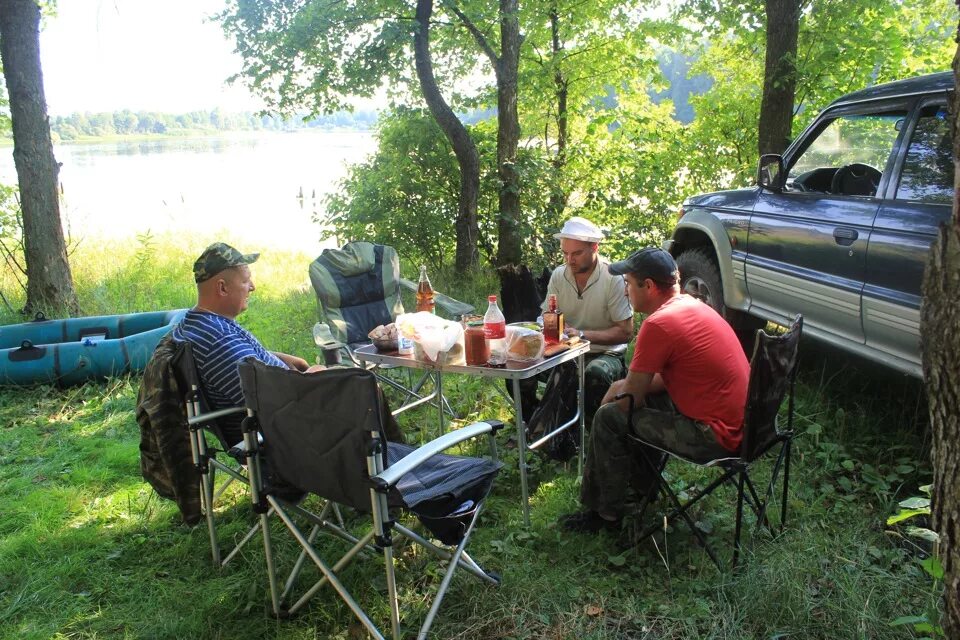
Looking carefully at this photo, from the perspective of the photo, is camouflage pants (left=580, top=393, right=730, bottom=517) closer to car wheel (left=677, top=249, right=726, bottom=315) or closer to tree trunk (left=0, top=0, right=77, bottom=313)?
car wheel (left=677, top=249, right=726, bottom=315)

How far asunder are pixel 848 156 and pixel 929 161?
39.5 inches

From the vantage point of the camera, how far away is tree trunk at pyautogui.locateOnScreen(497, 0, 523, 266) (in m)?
7.37

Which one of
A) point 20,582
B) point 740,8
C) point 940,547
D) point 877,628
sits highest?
point 740,8

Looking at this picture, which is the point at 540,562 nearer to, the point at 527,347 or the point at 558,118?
the point at 527,347

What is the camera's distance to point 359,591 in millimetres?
2686

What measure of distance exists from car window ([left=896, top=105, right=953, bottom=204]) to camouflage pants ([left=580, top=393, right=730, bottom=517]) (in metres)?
1.65

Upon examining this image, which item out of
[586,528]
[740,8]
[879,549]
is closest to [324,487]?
[586,528]

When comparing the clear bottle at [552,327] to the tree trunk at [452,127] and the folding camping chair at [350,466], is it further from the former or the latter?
the tree trunk at [452,127]

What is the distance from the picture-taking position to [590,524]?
9.87 feet

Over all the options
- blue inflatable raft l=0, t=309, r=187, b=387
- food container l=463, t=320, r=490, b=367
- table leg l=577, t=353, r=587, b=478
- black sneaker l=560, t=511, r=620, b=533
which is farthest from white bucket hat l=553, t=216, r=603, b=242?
blue inflatable raft l=0, t=309, r=187, b=387

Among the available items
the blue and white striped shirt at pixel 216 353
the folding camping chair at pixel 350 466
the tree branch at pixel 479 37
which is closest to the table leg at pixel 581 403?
the folding camping chair at pixel 350 466

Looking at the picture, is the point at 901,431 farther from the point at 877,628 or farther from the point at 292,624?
the point at 292,624

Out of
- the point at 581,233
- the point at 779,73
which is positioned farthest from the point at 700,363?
the point at 779,73

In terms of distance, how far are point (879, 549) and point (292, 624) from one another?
7.37ft
